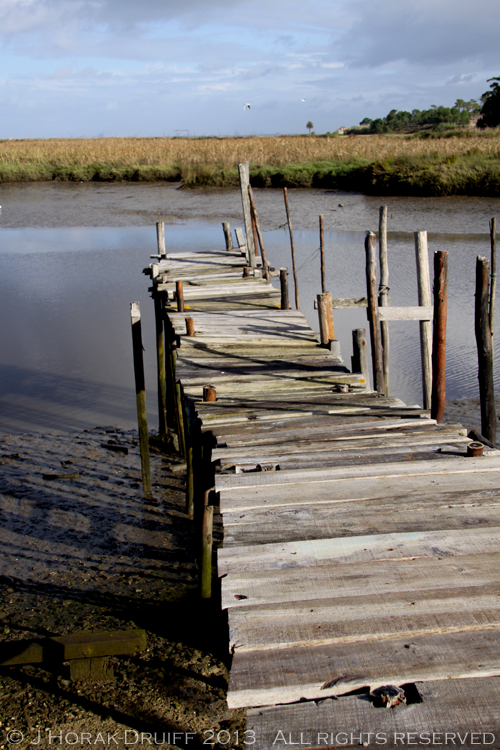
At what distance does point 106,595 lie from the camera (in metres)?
5.45

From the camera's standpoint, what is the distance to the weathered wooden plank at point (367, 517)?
3.11 meters

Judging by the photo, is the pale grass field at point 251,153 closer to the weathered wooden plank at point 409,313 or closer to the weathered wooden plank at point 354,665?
the weathered wooden plank at point 409,313

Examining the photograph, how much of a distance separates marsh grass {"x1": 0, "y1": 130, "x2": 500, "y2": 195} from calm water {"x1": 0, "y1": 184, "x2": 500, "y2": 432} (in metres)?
1.30

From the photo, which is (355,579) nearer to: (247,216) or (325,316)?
(325,316)

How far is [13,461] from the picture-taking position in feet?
26.8

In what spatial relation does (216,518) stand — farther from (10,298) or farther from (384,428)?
(10,298)

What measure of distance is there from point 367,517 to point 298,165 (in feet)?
107

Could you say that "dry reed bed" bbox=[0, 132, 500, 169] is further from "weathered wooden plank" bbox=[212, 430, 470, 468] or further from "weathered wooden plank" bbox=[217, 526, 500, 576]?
"weathered wooden plank" bbox=[217, 526, 500, 576]

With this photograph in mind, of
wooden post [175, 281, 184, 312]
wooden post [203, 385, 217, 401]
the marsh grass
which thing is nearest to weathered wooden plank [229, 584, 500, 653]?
wooden post [203, 385, 217, 401]

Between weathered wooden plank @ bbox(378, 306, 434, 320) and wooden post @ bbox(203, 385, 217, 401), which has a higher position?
weathered wooden plank @ bbox(378, 306, 434, 320)

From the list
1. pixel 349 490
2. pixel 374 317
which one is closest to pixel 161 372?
pixel 374 317

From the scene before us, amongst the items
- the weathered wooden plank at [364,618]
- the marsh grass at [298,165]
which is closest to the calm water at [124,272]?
the marsh grass at [298,165]

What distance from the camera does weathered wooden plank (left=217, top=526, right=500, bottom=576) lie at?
285 cm

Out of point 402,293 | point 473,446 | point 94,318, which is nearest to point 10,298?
point 94,318
